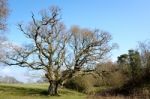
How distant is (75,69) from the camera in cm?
4603

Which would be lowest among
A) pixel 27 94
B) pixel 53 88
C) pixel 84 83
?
pixel 27 94

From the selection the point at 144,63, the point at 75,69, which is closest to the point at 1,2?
the point at 75,69

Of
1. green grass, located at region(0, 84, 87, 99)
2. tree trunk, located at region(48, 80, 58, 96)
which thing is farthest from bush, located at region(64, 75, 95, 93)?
tree trunk, located at region(48, 80, 58, 96)

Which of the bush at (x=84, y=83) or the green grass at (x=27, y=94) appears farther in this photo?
the bush at (x=84, y=83)

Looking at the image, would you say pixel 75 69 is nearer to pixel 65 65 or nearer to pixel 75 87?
pixel 65 65

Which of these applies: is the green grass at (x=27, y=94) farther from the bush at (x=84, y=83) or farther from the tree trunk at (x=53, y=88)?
the bush at (x=84, y=83)

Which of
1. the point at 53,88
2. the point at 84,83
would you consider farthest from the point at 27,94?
the point at 84,83

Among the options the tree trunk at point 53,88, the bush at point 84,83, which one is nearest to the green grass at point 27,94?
the tree trunk at point 53,88

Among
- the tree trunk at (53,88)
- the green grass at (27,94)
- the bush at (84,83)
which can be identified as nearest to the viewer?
the green grass at (27,94)

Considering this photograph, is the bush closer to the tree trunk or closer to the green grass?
the green grass

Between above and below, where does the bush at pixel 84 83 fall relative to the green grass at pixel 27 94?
above

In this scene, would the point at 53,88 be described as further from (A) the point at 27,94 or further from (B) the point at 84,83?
(B) the point at 84,83

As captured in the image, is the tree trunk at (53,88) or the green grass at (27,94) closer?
the green grass at (27,94)

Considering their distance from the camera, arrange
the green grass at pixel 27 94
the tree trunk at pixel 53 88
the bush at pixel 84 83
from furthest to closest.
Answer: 1. the bush at pixel 84 83
2. the tree trunk at pixel 53 88
3. the green grass at pixel 27 94
